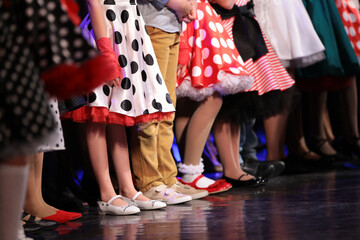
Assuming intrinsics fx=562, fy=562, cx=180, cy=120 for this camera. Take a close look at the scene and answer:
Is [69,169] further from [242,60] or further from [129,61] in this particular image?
[242,60]

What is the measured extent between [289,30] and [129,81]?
1503 millimetres

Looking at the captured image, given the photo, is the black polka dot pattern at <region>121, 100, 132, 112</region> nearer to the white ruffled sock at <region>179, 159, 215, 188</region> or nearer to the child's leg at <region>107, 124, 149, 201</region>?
the child's leg at <region>107, 124, 149, 201</region>

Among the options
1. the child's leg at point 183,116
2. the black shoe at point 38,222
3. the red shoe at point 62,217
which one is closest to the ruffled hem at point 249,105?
the child's leg at point 183,116

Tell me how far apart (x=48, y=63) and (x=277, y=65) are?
6.84ft

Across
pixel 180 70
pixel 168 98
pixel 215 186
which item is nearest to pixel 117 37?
pixel 168 98

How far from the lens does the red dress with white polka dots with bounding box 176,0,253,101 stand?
2.58 m

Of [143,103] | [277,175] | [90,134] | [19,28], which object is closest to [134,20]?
[143,103]

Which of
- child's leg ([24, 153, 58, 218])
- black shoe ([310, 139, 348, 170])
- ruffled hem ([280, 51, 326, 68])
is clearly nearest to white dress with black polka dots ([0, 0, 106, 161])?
child's leg ([24, 153, 58, 218])

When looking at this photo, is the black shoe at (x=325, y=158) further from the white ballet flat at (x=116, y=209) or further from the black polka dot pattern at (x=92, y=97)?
the black polka dot pattern at (x=92, y=97)

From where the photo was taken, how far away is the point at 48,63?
1158 mm

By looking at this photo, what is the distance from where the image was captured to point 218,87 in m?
2.60

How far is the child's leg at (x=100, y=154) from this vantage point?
209cm

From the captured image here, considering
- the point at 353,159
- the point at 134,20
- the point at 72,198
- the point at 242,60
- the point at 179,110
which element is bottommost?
the point at 353,159

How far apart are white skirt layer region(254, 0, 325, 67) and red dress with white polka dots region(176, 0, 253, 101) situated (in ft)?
2.10
